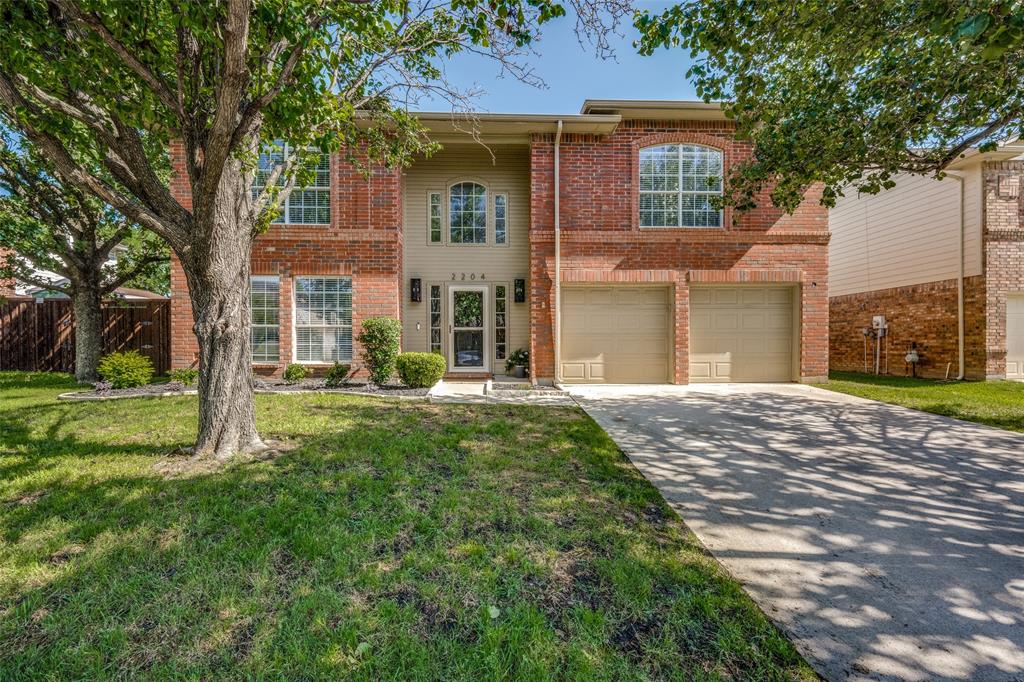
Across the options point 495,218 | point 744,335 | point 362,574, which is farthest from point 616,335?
point 362,574

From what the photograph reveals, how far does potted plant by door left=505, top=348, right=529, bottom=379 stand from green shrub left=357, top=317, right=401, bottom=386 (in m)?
2.90

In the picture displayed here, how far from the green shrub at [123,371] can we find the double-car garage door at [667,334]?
8.39 metres

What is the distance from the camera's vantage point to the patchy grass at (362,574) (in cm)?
183

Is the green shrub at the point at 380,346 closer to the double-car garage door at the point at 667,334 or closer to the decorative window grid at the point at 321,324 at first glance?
the decorative window grid at the point at 321,324

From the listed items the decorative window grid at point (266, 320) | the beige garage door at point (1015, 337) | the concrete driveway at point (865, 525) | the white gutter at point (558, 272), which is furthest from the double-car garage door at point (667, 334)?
the decorative window grid at point (266, 320)

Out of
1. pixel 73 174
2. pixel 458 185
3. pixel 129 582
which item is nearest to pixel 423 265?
pixel 458 185

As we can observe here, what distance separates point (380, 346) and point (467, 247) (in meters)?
3.55

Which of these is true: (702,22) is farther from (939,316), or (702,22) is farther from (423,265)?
(939,316)

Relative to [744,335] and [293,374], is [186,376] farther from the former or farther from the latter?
[744,335]

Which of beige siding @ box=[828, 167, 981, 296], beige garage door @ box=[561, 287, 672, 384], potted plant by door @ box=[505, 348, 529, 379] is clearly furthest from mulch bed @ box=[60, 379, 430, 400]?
beige siding @ box=[828, 167, 981, 296]

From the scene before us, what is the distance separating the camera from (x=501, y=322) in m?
10.5

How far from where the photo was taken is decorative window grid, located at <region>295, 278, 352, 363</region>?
9.24m

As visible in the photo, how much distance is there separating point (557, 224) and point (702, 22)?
5.00 meters

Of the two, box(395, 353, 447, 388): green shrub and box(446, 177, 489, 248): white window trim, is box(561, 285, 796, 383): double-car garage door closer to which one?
box(446, 177, 489, 248): white window trim
